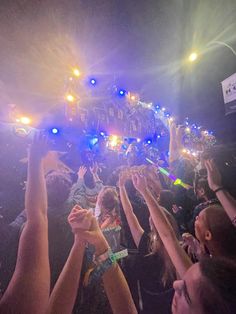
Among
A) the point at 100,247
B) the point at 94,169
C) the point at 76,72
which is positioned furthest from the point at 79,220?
the point at 76,72

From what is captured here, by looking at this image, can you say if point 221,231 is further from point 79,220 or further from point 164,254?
point 79,220

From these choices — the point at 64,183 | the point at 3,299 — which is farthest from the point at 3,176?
the point at 3,299

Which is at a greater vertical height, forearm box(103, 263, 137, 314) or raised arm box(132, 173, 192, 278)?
raised arm box(132, 173, 192, 278)

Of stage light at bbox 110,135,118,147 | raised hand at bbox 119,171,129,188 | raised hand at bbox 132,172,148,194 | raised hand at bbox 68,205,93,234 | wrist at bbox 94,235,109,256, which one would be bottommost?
wrist at bbox 94,235,109,256

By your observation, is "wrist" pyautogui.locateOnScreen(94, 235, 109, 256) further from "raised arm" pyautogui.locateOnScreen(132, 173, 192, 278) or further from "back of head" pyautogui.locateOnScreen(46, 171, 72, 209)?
"raised arm" pyautogui.locateOnScreen(132, 173, 192, 278)

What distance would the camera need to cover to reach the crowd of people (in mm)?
1479

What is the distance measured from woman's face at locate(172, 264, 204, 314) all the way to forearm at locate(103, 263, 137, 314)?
67 cm

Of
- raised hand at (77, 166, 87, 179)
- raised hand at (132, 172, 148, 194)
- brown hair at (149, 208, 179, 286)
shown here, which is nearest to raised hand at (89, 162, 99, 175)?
raised hand at (77, 166, 87, 179)

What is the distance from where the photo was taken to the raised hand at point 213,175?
311 centimetres

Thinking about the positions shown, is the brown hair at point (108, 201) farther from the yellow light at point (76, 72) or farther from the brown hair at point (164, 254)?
the yellow light at point (76, 72)

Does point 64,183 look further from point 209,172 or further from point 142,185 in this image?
point 209,172

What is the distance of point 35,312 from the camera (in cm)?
164

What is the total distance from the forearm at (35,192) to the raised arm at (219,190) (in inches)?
77.9

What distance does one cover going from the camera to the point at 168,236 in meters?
2.45
